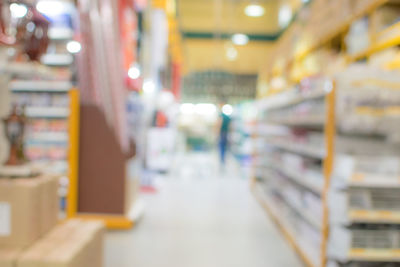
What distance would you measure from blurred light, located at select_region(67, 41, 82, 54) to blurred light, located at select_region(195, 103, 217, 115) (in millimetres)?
17154

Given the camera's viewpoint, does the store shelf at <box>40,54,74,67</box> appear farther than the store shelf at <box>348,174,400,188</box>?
Yes

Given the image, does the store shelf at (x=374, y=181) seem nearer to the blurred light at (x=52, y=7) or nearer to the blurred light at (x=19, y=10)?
the blurred light at (x=19, y=10)

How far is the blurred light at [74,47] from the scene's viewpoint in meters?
4.38

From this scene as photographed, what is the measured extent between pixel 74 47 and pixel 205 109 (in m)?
18.4

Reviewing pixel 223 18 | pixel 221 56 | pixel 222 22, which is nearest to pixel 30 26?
pixel 223 18

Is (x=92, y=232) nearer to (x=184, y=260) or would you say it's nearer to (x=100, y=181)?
(x=184, y=260)

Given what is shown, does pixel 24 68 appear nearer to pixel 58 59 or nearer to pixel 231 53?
pixel 58 59

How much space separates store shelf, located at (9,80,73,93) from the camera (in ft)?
14.4

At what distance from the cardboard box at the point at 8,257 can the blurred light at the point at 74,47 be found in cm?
298

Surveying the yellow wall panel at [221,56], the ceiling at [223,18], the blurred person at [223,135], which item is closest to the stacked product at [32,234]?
the blurred person at [223,135]

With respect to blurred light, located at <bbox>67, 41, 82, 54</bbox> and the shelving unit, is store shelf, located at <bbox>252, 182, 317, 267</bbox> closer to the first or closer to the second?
the shelving unit

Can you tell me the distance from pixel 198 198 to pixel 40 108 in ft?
10.7

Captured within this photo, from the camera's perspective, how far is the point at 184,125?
68.4ft

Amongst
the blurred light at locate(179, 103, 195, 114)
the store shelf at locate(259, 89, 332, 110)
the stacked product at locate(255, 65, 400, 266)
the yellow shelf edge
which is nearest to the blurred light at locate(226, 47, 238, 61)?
the blurred light at locate(179, 103, 195, 114)
